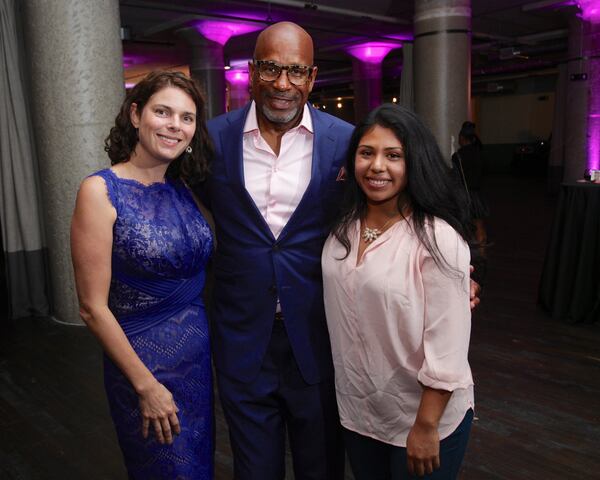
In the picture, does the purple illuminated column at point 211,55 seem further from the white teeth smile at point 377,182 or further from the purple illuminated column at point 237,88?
the white teeth smile at point 377,182

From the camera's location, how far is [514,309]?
4598 millimetres

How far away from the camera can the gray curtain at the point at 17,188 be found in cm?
444

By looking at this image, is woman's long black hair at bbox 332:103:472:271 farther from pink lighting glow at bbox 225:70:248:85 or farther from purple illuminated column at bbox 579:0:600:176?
pink lighting glow at bbox 225:70:248:85

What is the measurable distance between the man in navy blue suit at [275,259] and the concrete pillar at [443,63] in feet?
16.0

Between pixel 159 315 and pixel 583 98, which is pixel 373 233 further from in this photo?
pixel 583 98

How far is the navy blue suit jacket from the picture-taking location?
64.6 inches

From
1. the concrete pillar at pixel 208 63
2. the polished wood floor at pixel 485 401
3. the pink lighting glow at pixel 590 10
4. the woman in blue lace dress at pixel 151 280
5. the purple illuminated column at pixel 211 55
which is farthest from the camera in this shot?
the concrete pillar at pixel 208 63

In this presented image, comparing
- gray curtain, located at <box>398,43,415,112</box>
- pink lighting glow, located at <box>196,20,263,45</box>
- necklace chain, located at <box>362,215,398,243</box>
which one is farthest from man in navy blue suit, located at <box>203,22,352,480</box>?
pink lighting glow, located at <box>196,20,263,45</box>

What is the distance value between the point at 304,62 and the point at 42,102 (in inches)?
123

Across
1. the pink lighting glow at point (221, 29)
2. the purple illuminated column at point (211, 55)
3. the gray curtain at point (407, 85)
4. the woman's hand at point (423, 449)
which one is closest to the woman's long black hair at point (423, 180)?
the woman's hand at point (423, 449)

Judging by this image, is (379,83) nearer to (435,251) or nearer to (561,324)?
(561,324)

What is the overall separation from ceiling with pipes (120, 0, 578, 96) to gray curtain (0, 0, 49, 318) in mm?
2791

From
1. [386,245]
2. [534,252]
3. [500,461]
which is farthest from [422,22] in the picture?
[386,245]

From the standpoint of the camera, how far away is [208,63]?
11180 mm
